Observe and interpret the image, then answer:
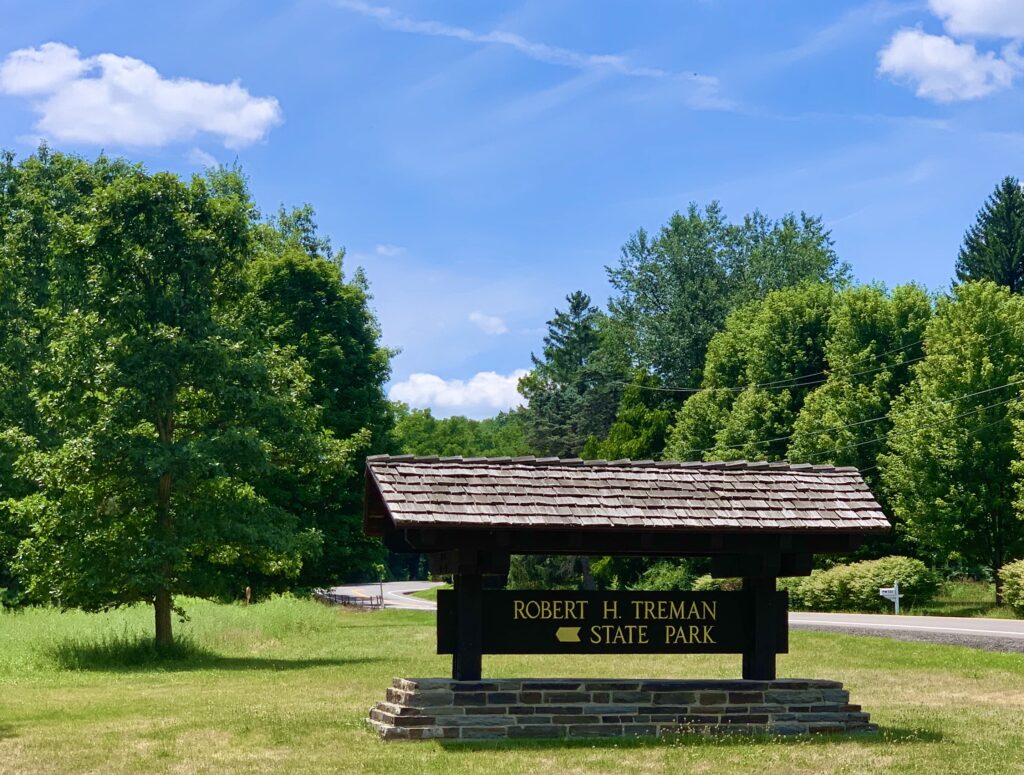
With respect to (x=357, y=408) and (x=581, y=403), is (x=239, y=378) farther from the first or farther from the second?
(x=581, y=403)

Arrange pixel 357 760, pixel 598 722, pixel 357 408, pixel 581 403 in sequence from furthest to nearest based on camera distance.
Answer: pixel 581 403, pixel 357 408, pixel 598 722, pixel 357 760

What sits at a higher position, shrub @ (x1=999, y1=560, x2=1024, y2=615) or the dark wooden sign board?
the dark wooden sign board

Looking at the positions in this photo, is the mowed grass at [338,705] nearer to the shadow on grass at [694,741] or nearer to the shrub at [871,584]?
the shadow on grass at [694,741]

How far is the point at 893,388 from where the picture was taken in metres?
54.4

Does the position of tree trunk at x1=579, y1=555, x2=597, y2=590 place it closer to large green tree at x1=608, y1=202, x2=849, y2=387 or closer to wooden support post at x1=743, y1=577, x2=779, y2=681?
large green tree at x1=608, y1=202, x2=849, y2=387

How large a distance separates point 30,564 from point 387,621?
19239 millimetres

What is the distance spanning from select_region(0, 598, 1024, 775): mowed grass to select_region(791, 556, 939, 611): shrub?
41.0ft

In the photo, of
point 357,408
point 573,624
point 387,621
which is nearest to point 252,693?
point 573,624

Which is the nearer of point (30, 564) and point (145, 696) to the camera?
point (145, 696)

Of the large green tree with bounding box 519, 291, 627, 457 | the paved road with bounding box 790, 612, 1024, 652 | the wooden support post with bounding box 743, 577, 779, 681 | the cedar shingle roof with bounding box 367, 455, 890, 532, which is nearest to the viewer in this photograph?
the cedar shingle roof with bounding box 367, 455, 890, 532

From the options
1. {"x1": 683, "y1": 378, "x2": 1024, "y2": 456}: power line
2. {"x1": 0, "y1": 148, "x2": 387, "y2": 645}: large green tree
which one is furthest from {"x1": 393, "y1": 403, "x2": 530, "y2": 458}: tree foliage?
{"x1": 0, "y1": 148, "x2": 387, "y2": 645}: large green tree

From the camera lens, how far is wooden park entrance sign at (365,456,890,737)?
15.1 m

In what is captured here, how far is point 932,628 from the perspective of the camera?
32125mm

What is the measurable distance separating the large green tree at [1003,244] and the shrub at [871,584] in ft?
118
